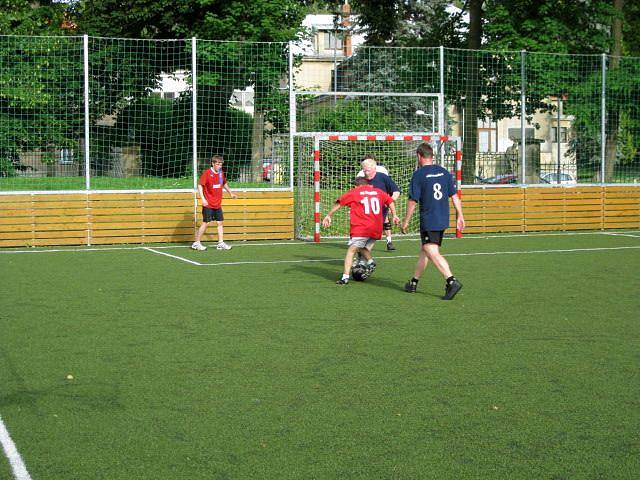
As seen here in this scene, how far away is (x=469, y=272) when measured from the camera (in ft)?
49.6

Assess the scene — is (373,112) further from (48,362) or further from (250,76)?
(48,362)

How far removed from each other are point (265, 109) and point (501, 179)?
5952 millimetres

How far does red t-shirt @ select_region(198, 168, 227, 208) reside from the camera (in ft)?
63.6

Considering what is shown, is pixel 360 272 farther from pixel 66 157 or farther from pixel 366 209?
pixel 66 157

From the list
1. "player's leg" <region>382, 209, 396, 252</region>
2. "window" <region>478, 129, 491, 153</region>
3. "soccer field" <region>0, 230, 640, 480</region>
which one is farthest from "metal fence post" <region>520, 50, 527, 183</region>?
"soccer field" <region>0, 230, 640, 480</region>

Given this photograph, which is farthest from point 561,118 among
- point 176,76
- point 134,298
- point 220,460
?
point 220,460

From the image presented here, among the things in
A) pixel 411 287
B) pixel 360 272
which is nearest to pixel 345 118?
pixel 360 272

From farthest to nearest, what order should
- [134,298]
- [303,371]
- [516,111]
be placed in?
[516,111] < [134,298] < [303,371]

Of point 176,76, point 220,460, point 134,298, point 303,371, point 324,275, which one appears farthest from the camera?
point 176,76

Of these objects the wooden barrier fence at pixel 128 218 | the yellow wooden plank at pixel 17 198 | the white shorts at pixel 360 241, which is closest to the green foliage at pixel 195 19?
the wooden barrier fence at pixel 128 218

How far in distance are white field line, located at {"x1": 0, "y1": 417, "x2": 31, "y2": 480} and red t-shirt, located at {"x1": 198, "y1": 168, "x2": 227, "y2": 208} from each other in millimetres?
13189

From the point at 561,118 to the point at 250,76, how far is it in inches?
315

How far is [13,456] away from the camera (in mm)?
5668

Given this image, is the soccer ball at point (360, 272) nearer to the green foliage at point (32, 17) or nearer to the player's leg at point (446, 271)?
the player's leg at point (446, 271)
